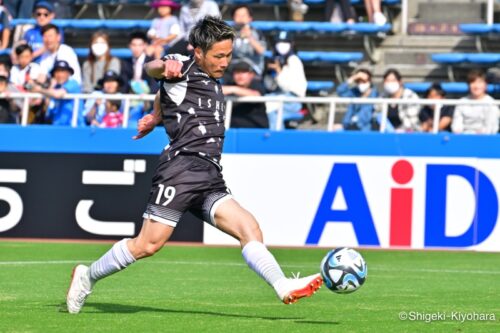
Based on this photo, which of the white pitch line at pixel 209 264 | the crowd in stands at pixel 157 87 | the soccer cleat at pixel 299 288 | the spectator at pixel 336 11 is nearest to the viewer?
the soccer cleat at pixel 299 288

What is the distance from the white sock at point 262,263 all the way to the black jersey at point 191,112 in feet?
2.44

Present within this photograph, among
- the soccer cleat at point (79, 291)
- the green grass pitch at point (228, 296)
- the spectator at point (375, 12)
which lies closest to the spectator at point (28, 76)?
the green grass pitch at point (228, 296)

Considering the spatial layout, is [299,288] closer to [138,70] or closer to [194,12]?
[138,70]

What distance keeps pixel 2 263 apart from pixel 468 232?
20.7ft

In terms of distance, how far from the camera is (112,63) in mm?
18969

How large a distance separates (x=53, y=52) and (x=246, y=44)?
2.93 metres

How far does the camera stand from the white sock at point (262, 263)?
8.25 metres

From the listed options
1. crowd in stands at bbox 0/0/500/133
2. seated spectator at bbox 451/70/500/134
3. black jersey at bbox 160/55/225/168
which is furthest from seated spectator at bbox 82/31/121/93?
black jersey at bbox 160/55/225/168

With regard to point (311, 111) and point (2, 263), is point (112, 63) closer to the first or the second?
point (311, 111)

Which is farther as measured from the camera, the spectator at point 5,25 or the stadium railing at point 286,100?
the spectator at point 5,25

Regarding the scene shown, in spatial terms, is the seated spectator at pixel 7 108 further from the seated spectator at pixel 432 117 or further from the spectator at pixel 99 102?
the seated spectator at pixel 432 117

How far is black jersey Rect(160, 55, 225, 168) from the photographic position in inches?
346

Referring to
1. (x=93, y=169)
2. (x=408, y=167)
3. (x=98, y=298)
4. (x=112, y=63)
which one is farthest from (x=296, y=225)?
(x=98, y=298)

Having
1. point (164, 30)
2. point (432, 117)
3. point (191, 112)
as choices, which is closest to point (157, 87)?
point (164, 30)
